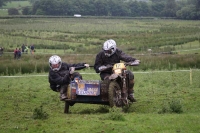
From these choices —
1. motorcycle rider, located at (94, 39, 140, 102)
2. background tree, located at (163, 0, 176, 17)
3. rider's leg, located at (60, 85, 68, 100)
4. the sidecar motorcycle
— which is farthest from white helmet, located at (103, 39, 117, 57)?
background tree, located at (163, 0, 176, 17)

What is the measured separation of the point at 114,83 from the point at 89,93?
0.83 meters

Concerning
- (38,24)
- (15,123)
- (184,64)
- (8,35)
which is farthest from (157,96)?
(38,24)

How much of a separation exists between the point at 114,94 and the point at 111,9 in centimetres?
13741

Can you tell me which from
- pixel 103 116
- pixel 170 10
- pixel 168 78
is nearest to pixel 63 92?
pixel 103 116

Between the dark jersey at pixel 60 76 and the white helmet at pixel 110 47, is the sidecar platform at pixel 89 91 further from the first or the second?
the white helmet at pixel 110 47

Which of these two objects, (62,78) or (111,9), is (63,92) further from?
(111,9)

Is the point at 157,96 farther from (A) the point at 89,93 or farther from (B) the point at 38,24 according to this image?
(B) the point at 38,24

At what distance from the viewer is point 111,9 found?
149 m

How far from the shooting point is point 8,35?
282ft

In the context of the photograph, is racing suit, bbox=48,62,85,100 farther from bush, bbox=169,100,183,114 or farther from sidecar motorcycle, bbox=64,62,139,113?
bush, bbox=169,100,183,114

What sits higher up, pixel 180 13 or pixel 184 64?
pixel 180 13

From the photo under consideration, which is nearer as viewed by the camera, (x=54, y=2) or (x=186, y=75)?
(x=186, y=75)

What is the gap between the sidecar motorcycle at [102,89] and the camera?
43.1ft

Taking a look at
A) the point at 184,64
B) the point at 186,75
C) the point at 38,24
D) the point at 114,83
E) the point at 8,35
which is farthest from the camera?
the point at 38,24
